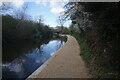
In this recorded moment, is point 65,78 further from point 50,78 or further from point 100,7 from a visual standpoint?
point 100,7

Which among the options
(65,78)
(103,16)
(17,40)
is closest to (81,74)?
(65,78)

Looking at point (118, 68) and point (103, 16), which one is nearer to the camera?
point (118, 68)

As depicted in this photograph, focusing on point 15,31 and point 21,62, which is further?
point 15,31

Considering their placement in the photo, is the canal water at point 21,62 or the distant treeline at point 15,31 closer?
the canal water at point 21,62

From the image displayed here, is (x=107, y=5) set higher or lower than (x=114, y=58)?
higher

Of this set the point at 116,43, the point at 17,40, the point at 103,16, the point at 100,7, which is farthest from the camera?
the point at 17,40

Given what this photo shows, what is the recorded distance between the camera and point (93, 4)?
354 inches

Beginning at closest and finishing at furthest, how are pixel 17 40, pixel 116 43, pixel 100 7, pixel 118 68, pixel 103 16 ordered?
pixel 118 68, pixel 116 43, pixel 103 16, pixel 100 7, pixel 17 40

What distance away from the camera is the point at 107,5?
8258 millimetres

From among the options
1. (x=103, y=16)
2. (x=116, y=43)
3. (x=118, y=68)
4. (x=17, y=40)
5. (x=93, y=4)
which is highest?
(x=93, y=4)

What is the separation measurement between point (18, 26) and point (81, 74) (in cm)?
3443

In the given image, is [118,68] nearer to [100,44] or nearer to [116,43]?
[116,43]

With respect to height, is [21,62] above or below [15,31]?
below

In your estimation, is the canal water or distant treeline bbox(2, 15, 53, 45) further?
distant treeline bbox(2, 15, 53, 45)
